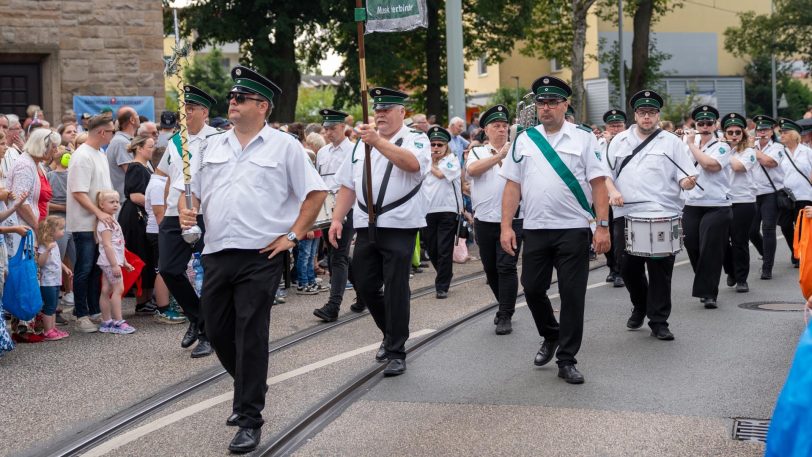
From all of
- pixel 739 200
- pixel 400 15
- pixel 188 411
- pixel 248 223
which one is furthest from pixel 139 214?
pixel 739 200

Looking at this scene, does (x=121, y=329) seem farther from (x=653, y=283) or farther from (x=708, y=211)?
(x=708, y=211)

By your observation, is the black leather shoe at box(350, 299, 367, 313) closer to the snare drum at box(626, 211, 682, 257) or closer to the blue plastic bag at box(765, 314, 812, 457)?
the snare drum at box(626, 211, 682, 257)

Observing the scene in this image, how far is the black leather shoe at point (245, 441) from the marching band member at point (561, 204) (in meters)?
2.48

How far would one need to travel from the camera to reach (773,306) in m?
11.1

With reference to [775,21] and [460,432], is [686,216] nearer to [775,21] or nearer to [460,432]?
[460,432]

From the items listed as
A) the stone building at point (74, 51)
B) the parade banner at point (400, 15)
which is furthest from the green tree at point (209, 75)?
the parade banner at point (400, 15)

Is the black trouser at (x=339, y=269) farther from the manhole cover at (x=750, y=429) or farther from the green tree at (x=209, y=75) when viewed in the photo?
the green tree at (x=209, y=75)

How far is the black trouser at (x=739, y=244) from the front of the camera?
12375mm

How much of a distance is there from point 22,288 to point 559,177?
15.4 ft

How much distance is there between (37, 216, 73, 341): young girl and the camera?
9.96m

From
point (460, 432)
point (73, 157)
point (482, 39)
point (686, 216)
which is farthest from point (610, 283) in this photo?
point (482, 39)

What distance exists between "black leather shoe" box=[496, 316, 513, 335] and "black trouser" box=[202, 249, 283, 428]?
3.68 metres

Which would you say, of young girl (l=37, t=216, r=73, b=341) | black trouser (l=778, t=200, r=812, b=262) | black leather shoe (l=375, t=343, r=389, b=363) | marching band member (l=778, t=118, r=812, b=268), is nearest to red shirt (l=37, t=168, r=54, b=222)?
young girl (l=37, t=216, r=73, b=341)

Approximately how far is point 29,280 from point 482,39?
→ 27619 mm
